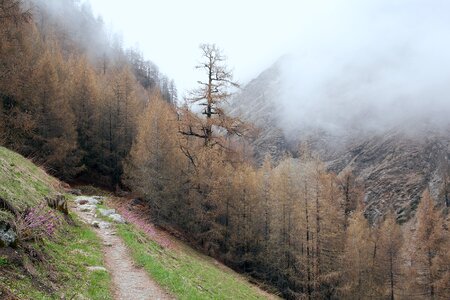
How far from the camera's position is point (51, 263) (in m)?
9.33

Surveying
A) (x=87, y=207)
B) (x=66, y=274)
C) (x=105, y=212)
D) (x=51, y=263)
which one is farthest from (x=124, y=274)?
(x=87, y=207)

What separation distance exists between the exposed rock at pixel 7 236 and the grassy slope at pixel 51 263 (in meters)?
0.15

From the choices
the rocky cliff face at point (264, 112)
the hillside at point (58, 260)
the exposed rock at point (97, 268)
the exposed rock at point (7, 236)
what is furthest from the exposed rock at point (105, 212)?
the rocky cliff face at point (264, 112)

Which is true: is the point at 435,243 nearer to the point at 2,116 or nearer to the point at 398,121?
the point at 2,116

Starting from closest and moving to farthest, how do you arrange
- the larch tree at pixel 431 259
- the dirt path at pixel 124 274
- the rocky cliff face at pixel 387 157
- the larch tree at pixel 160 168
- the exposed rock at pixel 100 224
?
the dirt path at pixel 124 274, the exposed rock at pixel 100 224, the larch tree at pixel 160 168, the larch tree at pixel 431 259, the rocky cliff face at pixel 387 157

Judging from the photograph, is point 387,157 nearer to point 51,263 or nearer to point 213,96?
point 213,96

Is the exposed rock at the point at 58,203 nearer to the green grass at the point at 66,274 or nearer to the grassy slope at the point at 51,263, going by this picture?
the grassy slope at the point at 51,263

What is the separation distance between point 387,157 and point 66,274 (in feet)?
395

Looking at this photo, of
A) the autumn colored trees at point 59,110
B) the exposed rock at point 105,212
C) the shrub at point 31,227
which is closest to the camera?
the shrub at point 31,227

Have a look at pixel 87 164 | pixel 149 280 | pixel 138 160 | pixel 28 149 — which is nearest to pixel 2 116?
pixel 28 149

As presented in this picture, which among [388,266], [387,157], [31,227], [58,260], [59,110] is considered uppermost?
[387,157]

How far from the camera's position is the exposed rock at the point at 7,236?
7.55 meters

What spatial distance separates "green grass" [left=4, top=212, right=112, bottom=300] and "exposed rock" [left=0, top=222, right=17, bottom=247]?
62 centimetres

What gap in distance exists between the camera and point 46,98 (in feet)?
122
